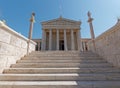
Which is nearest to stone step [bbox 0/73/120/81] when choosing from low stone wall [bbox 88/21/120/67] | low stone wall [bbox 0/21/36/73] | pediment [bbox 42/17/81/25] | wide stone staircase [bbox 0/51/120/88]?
wide stone staircase [bbox 0/51/120/88]

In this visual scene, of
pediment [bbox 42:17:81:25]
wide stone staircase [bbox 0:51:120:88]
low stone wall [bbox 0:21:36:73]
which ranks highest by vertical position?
pediment [bbox 42:17:81:25]

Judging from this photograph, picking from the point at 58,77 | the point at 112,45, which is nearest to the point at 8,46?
the point at 58,77


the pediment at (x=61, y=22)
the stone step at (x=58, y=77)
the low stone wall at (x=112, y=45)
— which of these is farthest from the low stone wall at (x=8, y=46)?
the pediment at (x=61, y=22)

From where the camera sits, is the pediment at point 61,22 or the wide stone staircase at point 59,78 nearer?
the wide stone staircase at point 59,78

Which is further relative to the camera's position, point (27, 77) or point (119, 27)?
point (119, 27)

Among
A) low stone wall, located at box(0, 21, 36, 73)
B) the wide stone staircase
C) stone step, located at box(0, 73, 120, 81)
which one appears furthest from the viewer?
low stone wall, located at box(0, 21, 36, 73)

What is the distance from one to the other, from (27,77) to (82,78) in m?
1.64

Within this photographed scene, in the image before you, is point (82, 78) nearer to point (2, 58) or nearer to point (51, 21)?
point (2, 58)

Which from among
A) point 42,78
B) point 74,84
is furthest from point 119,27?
point 42,78

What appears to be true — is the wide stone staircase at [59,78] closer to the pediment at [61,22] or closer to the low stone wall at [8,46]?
the low stone wall at [8,46]

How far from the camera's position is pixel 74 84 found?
230cm

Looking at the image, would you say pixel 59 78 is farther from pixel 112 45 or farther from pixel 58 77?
pixel 112 45

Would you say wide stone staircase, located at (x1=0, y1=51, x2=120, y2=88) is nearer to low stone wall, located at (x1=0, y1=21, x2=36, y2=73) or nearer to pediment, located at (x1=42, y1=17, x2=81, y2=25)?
low stone wall, located at (x1=0, y1=21, x2=36, y2=73)

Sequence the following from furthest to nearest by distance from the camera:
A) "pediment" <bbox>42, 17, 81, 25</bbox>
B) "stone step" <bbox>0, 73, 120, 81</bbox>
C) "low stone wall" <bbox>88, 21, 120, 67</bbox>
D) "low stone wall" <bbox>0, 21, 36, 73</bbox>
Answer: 1. "pediment" <bbox>42, 17, 81, 25</bbox>
2. "low stone wall" <bbox>88, 21, 120, 67</bbox>
3. "low stone wall" <bbox>0, 21, 36, 73</bbox>
4. "stone step" <bbox>0, 73, 120, 81</bbox>
